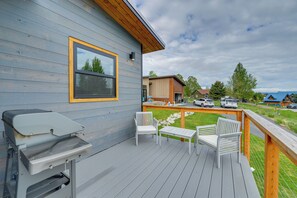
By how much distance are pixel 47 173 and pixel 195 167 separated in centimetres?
223

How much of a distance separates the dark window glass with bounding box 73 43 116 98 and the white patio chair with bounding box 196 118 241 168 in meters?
2.42

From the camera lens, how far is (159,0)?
4.00 meters

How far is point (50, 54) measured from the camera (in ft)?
6.63

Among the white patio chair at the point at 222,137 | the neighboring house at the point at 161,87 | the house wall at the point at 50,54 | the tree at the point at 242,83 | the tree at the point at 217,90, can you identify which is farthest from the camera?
the tree at the point at 217,90

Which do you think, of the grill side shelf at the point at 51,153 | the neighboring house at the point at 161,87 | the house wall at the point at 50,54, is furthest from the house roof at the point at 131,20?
the neighboring house at the point at 161,87

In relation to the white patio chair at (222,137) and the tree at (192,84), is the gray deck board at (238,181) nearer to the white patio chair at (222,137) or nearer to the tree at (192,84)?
the white patio chair at (222,137)

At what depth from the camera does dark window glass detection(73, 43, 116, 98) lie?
2451 millimetres

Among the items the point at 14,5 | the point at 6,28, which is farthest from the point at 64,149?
the point at 14,5

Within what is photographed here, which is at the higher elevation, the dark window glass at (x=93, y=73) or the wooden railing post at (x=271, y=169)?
the dark window glass at (x=93, y=73)

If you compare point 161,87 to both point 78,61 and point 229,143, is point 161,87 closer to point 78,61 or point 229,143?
point 229,143

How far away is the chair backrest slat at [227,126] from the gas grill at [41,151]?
288 centimetres

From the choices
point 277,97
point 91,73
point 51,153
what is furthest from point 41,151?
point 277,97

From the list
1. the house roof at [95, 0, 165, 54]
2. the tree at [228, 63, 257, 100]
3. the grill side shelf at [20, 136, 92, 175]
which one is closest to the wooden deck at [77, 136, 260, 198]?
the grill side shelf at [20, 136, 92, 175]

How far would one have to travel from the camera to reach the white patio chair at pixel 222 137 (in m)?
2.34
